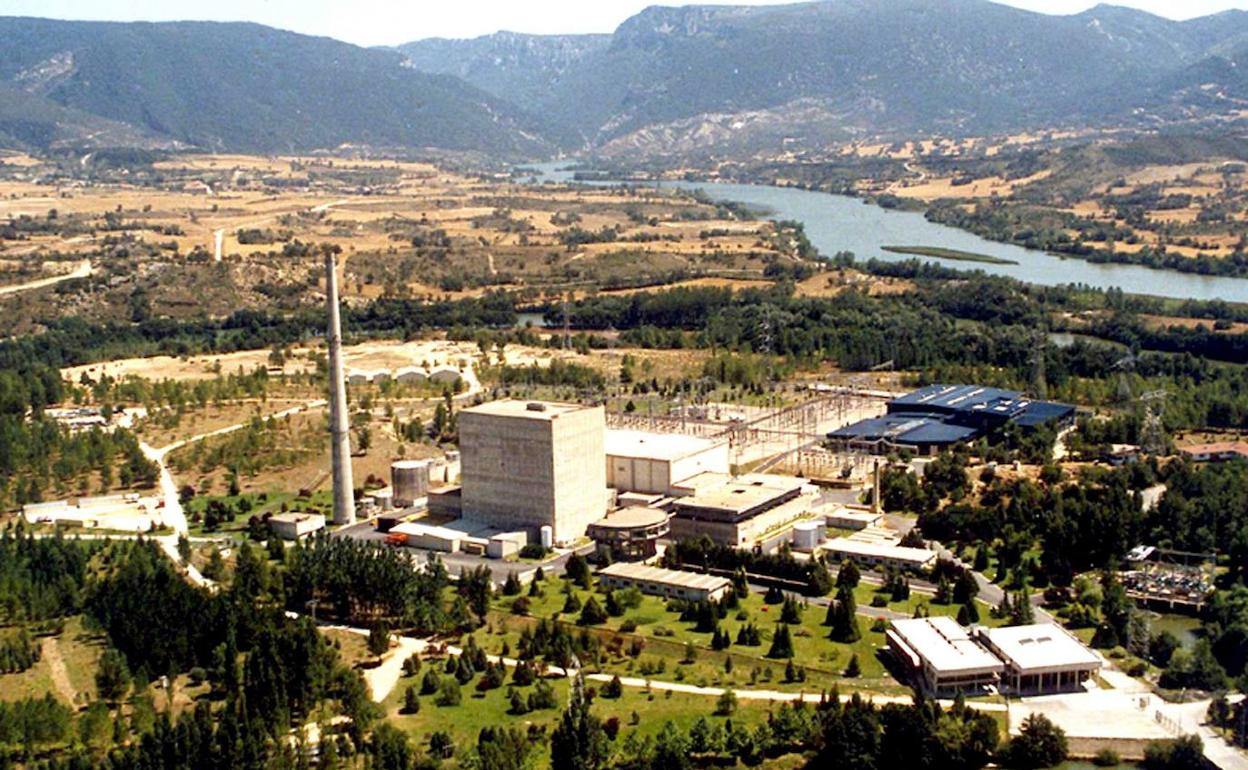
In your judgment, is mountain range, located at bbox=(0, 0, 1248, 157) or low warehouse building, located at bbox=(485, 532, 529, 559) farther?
mountain range, located at bbox=(0, 0, 1248, 157)

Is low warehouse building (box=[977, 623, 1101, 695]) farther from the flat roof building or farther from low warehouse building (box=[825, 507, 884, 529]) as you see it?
low warehouse building (box=[825, 507, 884, 529])

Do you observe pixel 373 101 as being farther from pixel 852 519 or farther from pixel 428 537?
pixel 852 519

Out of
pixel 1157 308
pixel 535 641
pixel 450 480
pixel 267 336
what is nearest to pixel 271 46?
pixel 267 336

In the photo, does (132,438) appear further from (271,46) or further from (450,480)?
(271,46)

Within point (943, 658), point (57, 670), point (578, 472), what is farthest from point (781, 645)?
point (57, 670)

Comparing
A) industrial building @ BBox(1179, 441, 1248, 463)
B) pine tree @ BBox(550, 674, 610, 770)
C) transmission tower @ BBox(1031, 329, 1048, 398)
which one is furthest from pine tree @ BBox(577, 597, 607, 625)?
transmission tower @ BBox(1031, 329, 1048, 398)

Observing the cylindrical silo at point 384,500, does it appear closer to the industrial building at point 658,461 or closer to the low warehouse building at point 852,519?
the industrial building at point 658,461

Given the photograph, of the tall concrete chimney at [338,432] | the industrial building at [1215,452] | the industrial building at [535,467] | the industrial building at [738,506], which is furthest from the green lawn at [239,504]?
the industrial building at [1215,452]
